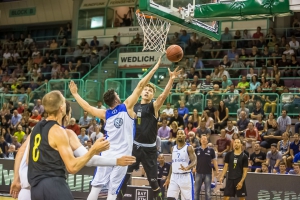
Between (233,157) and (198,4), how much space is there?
143 inches

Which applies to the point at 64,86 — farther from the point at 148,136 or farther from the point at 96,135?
the point at 148,136

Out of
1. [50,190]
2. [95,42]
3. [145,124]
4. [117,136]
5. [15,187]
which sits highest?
[95,42]

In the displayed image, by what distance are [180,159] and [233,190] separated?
1854mm

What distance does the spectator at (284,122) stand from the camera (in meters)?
15.9

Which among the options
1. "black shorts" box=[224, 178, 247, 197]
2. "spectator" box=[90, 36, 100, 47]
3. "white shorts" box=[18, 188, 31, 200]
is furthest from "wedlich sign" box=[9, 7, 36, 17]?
"white shorts" box=[18, 188, 31, 200]

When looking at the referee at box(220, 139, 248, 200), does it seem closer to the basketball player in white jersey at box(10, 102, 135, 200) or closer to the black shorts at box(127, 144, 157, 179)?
the black shorts at box(127, 144, 157, 179)

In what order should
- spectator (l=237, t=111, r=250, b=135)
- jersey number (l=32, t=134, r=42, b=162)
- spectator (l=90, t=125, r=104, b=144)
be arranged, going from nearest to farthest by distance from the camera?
jersey number (l=32, t=134, r=42, b=162)
spectator (l=237, t=111, r=250, b=135)
spectator (l=90, t=125, r=104, b=144)

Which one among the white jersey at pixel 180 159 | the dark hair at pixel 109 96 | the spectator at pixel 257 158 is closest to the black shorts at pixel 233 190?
the white jersey at pixel 180 159

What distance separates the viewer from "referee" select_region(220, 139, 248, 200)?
1238 cm

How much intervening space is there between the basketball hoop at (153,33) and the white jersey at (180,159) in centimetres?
302

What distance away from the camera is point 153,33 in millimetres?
14047

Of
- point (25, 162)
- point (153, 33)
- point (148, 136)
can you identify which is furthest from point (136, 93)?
point (153, 33)

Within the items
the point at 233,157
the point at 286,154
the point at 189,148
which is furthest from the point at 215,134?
the point at 189,148

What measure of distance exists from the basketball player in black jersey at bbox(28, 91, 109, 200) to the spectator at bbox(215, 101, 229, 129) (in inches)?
466
